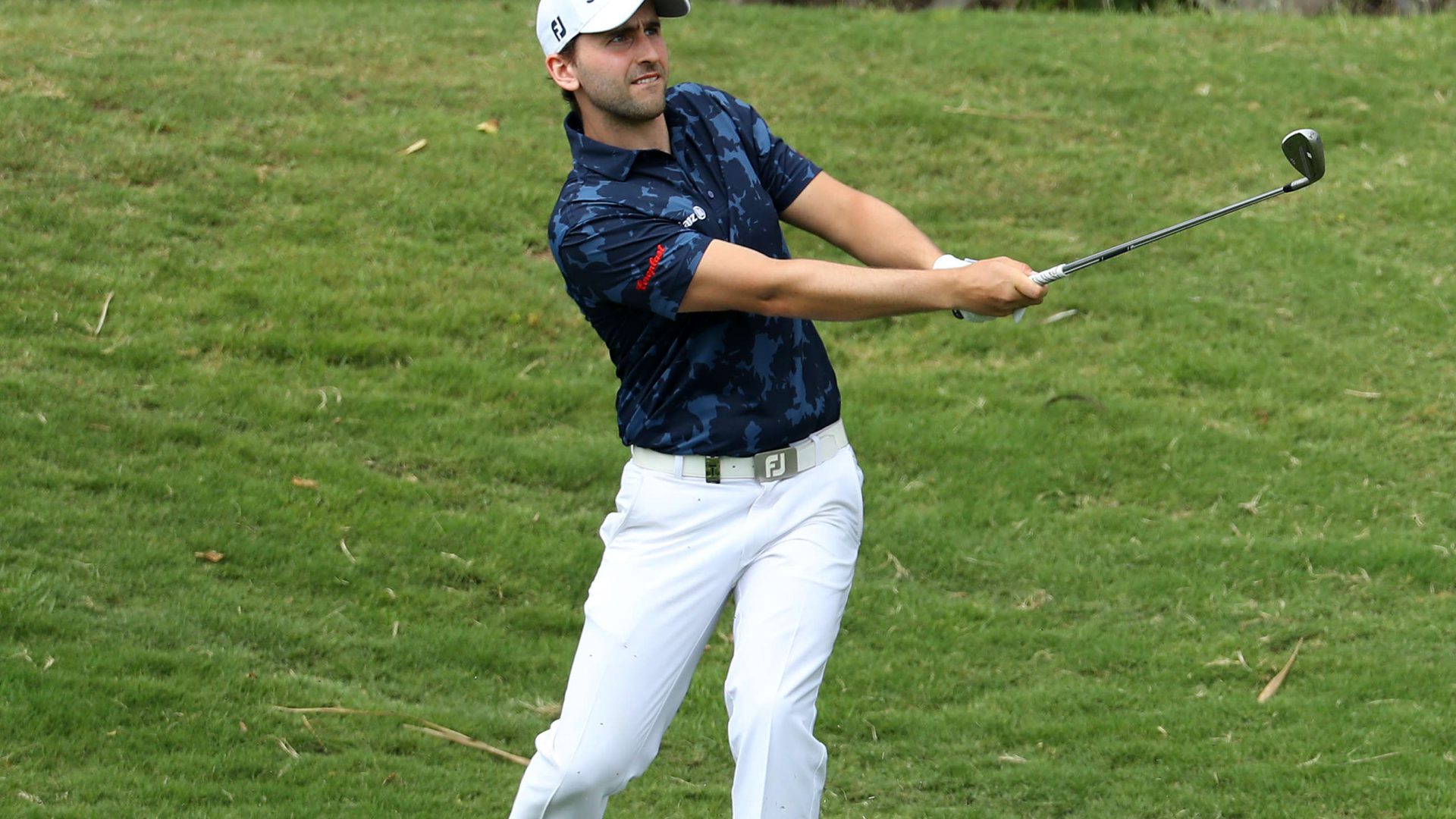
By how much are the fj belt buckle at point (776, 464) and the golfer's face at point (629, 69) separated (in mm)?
987

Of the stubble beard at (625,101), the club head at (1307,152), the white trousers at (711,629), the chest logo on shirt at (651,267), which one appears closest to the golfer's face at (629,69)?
the stubble beard at (625,101)

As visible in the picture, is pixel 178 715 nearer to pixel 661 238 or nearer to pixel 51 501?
pixel 51 501

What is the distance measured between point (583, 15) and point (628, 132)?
0.34m

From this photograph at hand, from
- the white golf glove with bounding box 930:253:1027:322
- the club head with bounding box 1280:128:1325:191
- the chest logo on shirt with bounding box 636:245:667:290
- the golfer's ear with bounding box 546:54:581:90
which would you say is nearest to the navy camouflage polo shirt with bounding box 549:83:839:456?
the chest logo on shirt with bounding box 636:245:667:290

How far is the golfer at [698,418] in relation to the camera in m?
4.52

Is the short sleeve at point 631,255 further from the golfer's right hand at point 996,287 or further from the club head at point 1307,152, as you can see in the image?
the club head at point 1307,152

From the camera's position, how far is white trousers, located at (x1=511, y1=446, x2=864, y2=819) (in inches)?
177

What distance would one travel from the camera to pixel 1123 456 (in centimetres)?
867

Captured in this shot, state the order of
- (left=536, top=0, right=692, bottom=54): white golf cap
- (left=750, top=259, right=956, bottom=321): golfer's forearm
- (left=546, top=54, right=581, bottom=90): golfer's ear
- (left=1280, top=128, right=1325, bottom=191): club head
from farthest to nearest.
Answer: (left=546, top=54, right=581, bottom=90): golfer's ear < (left=536, top=0, right=692, bottom=54): white golf cap < (left=1280, top=128, right=1325, bottom=191): club head < (left=750, top=259, right=956, bottom=321): golfer's forearm

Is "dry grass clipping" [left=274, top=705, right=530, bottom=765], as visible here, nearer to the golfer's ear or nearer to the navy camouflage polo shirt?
the navy camouflage polo shirt

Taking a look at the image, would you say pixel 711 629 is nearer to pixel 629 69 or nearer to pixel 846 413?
pixel 629 69

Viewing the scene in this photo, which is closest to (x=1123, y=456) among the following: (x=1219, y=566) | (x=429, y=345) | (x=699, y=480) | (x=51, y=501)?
(x=1219, y=566)

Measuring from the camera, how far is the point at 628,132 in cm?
491

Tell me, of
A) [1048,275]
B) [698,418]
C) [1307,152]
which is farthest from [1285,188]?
[698,418]
